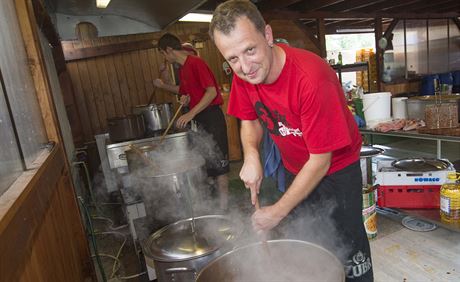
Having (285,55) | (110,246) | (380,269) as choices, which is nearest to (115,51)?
(110,246)

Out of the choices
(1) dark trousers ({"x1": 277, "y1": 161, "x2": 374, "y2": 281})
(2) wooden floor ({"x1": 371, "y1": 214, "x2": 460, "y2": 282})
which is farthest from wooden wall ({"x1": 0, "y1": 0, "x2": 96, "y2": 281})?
(2) wooden floor ({"x1": 371, "y1": 214, "x2": 460, "y2": 282})

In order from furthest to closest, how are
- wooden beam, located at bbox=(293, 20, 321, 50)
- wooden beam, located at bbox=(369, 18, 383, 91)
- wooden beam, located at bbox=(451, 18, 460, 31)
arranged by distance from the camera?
1. wooden beam, located at bbox=(451, 18, 460, 31)
2. wooden beam, located at bbox=(369, 18, 383, 91)
3. wooden beam, located at bbox=(293, 20, 321, 50)

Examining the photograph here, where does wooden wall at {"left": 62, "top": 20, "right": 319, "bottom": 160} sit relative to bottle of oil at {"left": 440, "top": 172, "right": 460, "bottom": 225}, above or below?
above

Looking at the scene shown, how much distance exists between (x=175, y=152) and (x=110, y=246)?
1.36 metres

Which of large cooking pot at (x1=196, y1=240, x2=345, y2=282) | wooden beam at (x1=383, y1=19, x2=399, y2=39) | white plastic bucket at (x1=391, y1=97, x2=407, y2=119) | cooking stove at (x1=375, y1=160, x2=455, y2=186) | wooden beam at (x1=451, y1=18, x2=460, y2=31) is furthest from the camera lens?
wooden beam at (x1=451, y1=18, x2=460, y2=31)

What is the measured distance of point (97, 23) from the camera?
18.2 feet

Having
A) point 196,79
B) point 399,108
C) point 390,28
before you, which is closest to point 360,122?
point 399,108

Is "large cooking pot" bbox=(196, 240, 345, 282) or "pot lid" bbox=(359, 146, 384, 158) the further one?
"pot lid" bbox=(359, 146, 384, 158)

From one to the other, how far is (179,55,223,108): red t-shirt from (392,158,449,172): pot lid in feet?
6.75

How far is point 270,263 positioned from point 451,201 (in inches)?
85.7

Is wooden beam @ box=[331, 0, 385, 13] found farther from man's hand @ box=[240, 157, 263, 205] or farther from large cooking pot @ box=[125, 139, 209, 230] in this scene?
man's hand @ box=[240, 157, 263, 205]

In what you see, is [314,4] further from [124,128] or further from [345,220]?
[345,220]

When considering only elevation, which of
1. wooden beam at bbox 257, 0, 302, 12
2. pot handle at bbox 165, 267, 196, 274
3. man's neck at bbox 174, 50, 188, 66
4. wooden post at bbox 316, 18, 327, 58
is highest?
wooden beam at bbox 257, 0, 302, 12

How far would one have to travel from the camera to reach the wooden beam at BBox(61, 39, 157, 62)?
5.26m
